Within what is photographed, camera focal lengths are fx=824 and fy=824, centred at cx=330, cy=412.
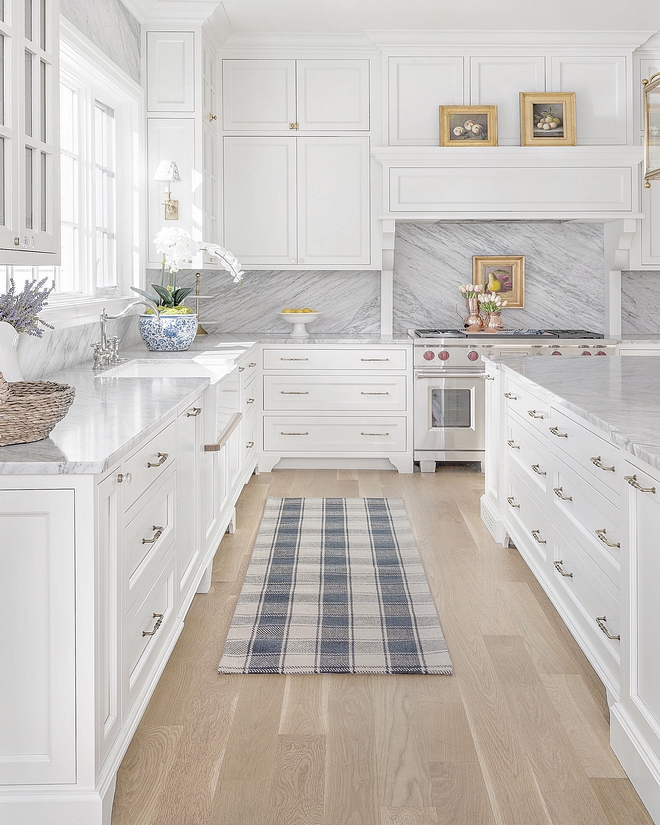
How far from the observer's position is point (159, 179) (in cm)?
448

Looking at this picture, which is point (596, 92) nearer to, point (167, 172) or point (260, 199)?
point (260, 199)

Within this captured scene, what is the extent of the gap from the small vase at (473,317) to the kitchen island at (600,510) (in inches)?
68.6

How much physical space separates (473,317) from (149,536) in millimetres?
3841

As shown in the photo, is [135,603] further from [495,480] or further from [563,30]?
[563,30]

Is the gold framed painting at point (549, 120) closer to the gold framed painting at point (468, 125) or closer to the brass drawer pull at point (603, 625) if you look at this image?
the gold framed painting at point (468, 125)

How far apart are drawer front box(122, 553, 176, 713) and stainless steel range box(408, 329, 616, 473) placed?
3009 mm

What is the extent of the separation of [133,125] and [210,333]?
152cm

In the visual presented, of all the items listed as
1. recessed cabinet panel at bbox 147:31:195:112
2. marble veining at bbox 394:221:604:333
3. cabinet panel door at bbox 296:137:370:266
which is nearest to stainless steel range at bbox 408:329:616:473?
marble veining at bbox 394:221:604:333

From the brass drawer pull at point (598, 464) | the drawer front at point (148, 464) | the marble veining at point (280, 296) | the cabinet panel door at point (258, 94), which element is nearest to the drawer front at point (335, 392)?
the marble veining at point (280, 296)

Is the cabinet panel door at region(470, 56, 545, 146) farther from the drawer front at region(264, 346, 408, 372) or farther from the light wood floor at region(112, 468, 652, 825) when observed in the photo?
the light wood floor at region(112, 468, 652, 825)

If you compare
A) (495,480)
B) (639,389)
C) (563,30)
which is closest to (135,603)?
(639,389)

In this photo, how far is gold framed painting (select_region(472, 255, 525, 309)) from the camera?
5703mm

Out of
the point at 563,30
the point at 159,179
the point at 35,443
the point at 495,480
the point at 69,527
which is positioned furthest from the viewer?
the point at 563,30

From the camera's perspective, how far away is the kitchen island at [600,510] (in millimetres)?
1820
